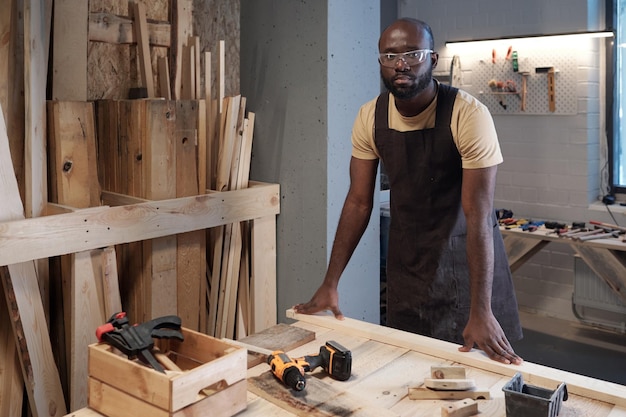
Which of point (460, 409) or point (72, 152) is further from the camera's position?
point (72, 152)

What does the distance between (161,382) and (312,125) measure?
188cm

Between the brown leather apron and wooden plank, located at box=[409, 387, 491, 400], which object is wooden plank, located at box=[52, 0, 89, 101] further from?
wooden plank, located at box=[409, 387, 491, 400]

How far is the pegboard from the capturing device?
188 inches

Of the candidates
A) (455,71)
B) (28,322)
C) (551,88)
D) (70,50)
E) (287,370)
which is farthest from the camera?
(455,71)

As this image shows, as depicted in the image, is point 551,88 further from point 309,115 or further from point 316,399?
point 316,399

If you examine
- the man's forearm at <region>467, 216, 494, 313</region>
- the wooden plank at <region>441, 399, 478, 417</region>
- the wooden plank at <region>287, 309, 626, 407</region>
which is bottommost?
the wooden plank at <region>441, 399, 478, 417</region>

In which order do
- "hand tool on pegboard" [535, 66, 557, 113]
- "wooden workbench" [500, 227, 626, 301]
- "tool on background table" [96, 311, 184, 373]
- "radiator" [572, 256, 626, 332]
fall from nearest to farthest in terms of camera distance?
"tool on background table" [96, 311, 184, 373] → "wooden workbench" [500, 227, 626, 301] → "radiator" [572, 256, 626, 332] → "hand tool on pegboard" [535, 66, 557, 113]

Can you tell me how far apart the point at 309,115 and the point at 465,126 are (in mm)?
1077

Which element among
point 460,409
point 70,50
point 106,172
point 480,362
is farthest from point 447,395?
point 70,50

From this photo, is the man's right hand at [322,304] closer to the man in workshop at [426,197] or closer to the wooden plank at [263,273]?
the man in workshop at [426,197]

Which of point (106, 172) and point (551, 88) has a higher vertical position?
point (551, 88)

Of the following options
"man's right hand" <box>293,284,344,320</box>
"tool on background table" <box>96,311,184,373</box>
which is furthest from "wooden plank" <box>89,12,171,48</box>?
"tool on background table" <box>96,311,184,373</box>

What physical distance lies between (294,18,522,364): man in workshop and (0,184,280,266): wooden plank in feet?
2.48

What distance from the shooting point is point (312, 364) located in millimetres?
1632
